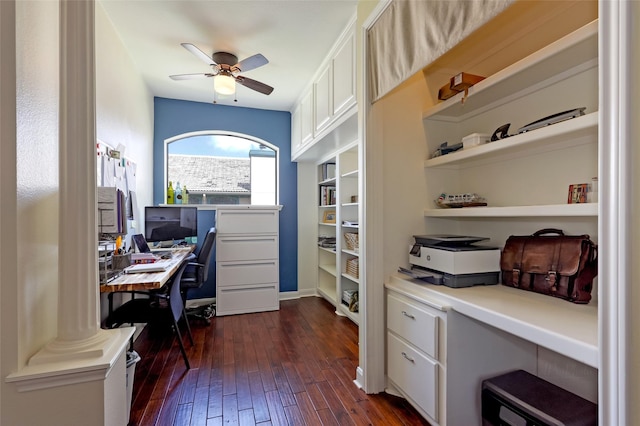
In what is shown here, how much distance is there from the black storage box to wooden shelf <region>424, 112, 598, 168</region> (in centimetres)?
110

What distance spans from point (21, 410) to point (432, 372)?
5.16 feet

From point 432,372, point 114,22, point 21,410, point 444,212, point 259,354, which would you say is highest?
point 114,22

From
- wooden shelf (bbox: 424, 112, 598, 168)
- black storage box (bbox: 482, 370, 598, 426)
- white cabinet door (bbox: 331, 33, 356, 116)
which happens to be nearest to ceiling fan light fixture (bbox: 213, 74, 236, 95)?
white cabinet door (bbox: 331, 33, 356, 116)

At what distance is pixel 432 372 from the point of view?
1.47m

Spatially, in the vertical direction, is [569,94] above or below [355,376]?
above

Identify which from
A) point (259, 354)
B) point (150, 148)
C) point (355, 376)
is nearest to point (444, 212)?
point (355, 376)

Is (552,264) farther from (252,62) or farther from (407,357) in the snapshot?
(252,62)

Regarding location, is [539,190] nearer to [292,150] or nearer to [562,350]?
[562,350]

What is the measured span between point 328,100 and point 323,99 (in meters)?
0.17

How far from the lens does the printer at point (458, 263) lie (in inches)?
62.4

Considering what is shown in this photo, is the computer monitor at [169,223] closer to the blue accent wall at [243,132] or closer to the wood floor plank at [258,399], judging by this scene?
the blue accent wall at [243,132]

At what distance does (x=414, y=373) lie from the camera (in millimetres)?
1598

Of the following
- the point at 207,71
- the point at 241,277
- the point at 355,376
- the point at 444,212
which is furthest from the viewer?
the point at 241,277

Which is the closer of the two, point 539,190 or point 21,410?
point 21,410
